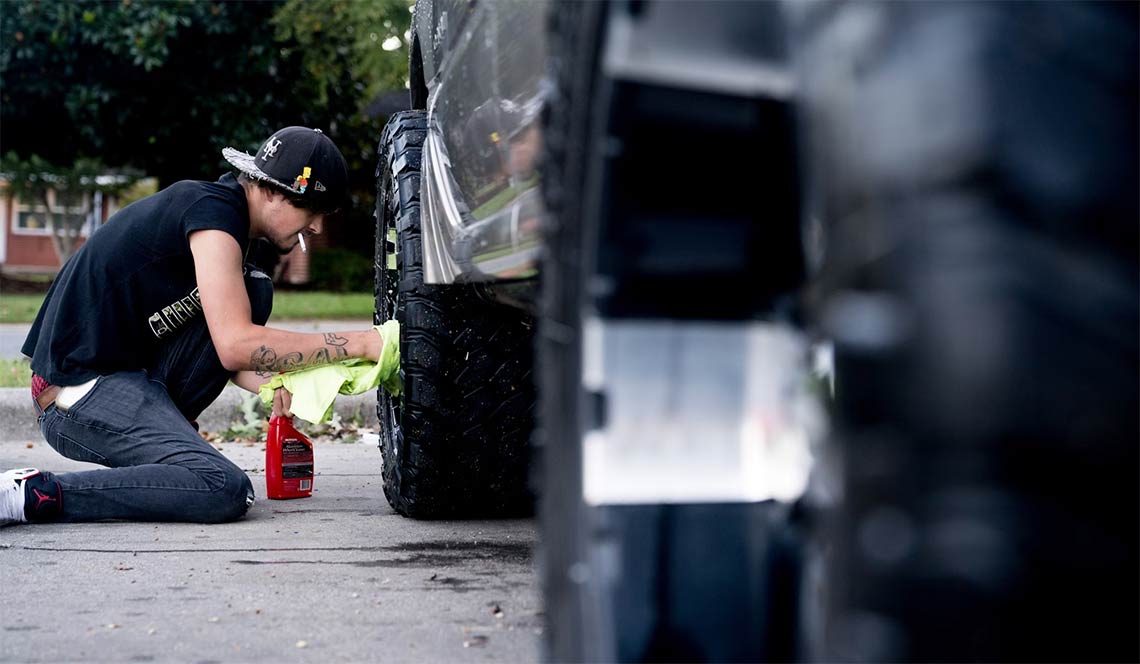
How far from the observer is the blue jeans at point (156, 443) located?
303 cm

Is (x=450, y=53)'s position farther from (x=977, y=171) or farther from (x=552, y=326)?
(x=977, y=171)

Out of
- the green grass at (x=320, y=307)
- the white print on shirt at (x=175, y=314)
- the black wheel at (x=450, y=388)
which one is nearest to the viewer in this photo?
the black wheel at (x=450, y=388)

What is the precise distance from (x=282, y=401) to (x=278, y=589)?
989 millimetres

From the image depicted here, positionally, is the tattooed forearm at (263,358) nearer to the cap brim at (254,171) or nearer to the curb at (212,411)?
the cap brim at (254,171)

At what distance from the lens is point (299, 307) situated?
12.7 meters

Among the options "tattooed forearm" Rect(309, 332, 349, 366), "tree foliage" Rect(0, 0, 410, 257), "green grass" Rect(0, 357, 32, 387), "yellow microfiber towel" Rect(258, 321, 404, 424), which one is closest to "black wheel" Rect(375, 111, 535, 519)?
"yellow microfiber towel" Rect(258, 321, 404, 424)

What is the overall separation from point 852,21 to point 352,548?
212 centimetres

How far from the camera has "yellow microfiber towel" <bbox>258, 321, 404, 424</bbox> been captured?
3.01 metres

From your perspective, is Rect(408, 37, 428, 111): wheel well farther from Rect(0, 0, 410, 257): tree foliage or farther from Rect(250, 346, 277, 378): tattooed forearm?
Rect(0, 0, 410, 257): tree foliage

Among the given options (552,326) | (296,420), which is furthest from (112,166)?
(552,326)

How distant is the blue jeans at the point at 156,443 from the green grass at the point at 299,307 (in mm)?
7574

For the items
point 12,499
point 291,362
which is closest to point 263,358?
point 291,362

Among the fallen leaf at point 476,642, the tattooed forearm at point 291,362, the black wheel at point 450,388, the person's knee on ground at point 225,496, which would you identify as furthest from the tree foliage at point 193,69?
the fallen leaf at point 476,642

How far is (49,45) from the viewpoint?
13570 mm
